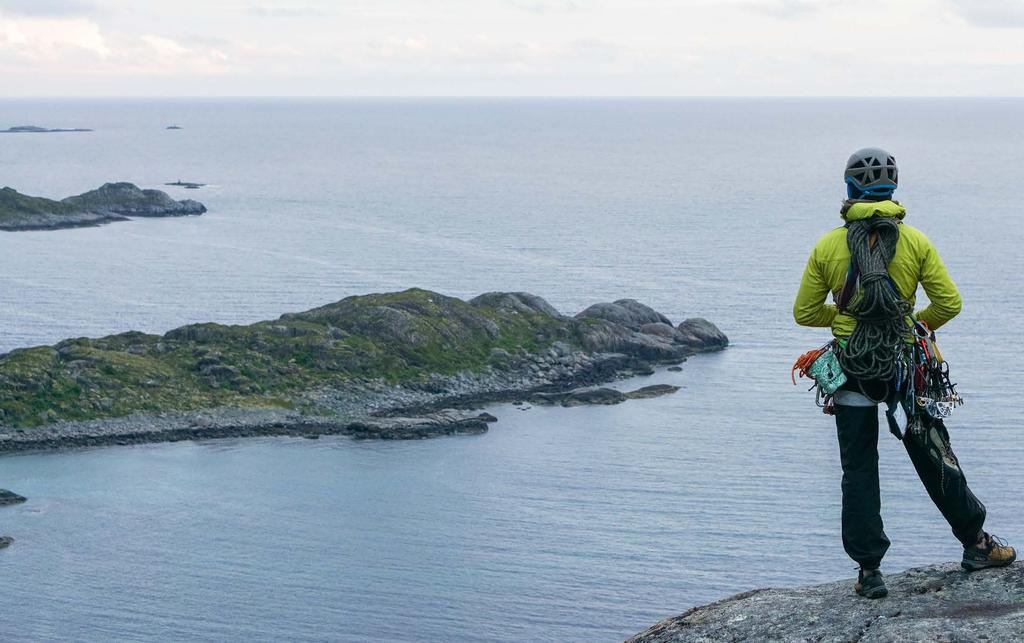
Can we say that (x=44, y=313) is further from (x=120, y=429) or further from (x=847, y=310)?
(x=847, y=310)

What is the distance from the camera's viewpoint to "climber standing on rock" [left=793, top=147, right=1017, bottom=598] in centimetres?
1140

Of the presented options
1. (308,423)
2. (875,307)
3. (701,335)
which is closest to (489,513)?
(308,423)

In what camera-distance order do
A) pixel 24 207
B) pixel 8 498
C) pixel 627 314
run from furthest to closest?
pixel 24 207
pixel 627 314
pixel 8 498

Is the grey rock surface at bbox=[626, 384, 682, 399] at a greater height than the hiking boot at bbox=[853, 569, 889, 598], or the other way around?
the hiking boot at bbox=[853, 569, 889, 598]

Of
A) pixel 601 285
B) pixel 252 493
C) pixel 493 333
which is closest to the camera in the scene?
pixel 252 493

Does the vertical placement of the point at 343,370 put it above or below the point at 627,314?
below

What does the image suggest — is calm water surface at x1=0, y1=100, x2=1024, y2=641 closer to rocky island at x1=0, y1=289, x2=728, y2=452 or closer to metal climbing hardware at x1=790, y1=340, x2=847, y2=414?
rocky island at x1=0, y1=289, x2=728, y2=452

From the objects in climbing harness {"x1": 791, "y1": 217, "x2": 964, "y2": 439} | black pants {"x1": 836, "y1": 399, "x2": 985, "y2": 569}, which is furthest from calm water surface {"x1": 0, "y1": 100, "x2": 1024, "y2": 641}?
climbing harness {"x1": 791, "y1": 217, "x2": 964, "y2": 439}

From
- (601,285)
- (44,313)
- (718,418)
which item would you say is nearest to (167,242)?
(44,313)

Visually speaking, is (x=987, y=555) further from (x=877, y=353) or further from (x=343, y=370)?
(x=343, y=370)

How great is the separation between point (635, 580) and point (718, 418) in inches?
1206

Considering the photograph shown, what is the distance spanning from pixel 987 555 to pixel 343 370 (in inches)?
3288

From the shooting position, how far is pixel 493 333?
102562 mm

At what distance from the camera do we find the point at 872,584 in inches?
463
